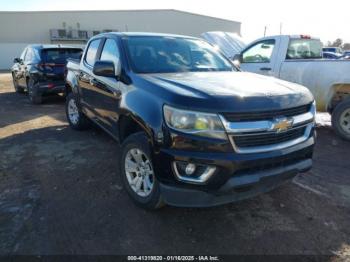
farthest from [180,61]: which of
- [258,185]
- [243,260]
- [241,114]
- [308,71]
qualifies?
[308,71]

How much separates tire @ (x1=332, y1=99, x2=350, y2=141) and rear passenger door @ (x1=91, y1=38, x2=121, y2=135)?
4.26m

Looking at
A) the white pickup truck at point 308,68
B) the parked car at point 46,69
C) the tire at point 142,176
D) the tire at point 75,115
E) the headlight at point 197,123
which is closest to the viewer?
the headlight at point 197,123

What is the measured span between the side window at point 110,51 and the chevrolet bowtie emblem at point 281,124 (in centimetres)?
208

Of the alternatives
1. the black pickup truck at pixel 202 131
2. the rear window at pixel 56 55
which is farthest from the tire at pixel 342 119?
the rear window at pixel 56 55

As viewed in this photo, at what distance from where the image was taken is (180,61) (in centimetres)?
411

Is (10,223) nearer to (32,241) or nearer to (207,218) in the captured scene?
(32,241)

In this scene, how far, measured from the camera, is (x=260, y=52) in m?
7.39

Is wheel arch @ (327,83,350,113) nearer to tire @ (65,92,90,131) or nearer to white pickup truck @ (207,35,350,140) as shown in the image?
white pickup truck @ (207,35,350,140)

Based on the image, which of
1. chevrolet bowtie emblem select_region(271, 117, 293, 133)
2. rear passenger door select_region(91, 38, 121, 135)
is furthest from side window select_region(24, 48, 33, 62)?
chevrolet bowtie emblem select_region(271, 117, 293, 133)

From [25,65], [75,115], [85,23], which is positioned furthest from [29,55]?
[85,23]

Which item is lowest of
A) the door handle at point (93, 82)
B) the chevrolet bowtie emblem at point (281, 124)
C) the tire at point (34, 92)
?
the tire at point (34, 92)

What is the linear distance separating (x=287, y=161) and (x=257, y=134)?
1.76 feet

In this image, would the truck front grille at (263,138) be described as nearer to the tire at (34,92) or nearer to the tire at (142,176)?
the tire at (142,176)

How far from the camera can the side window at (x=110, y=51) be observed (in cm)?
405
